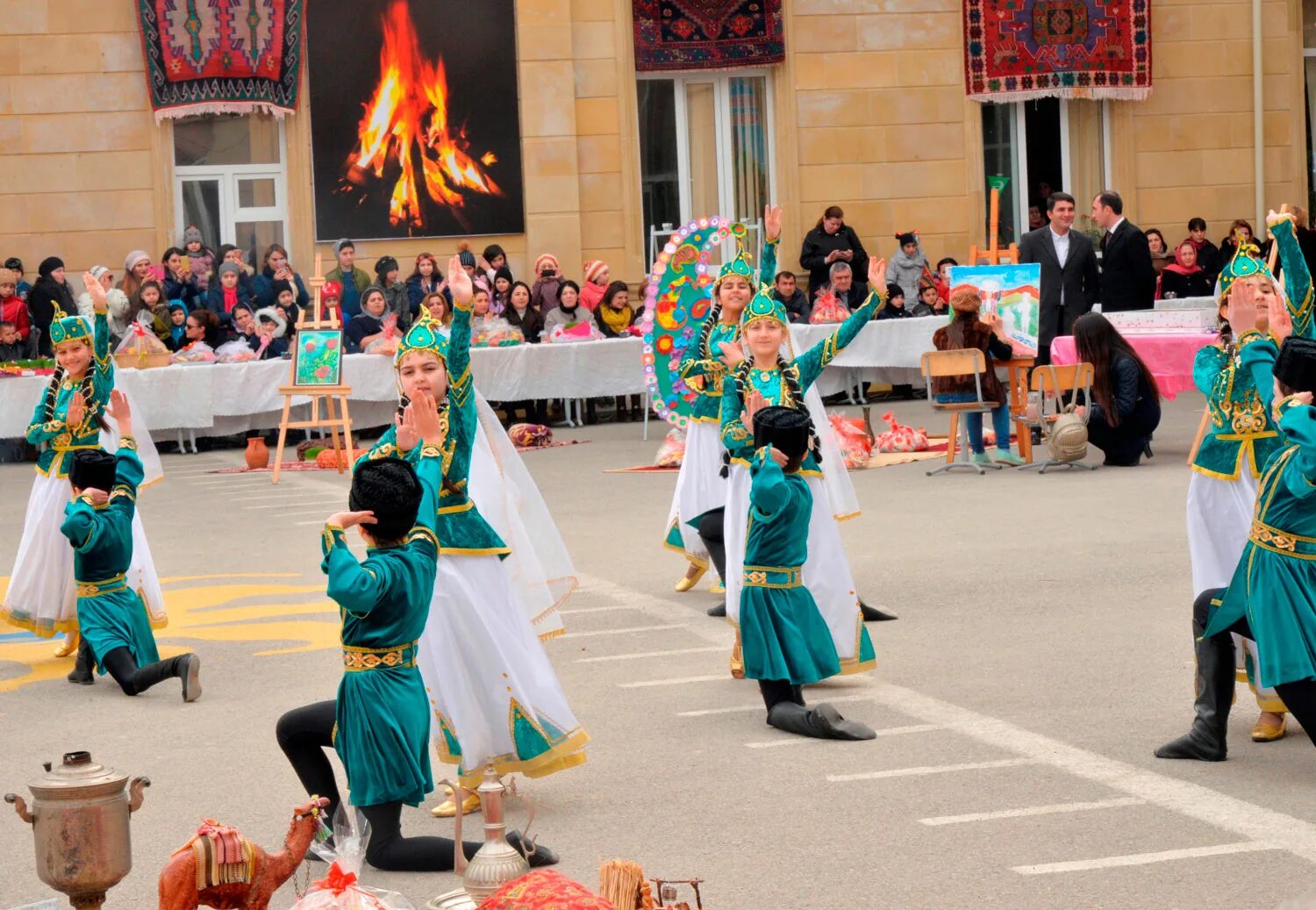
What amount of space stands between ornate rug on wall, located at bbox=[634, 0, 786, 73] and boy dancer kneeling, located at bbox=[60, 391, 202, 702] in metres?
16.7

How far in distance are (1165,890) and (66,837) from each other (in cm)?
266

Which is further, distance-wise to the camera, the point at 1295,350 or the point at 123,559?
the point at 123,559

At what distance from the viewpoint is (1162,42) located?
992 inches

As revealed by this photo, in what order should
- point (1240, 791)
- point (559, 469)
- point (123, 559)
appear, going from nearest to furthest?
1. point (1240, 791)
2. point (123, 559)
3. point (559, 469)

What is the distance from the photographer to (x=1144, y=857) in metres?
5.13

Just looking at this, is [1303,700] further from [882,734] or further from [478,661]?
[478,661]

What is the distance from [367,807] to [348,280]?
16521 millimetres

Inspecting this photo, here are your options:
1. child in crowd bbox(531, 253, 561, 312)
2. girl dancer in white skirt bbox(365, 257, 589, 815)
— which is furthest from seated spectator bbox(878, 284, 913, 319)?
girl dancer in white skirt bbox(365, 257, 589, 815)

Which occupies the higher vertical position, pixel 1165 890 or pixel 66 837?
pixel 66 837

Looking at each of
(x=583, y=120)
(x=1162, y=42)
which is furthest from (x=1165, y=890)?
(x=1162, y=42)

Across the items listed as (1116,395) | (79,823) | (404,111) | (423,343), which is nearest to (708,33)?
(404,111)

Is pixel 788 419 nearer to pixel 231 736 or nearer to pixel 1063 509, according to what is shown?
pixel 231 736

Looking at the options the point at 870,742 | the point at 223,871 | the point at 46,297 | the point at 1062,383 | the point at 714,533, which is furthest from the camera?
the point at 46,297

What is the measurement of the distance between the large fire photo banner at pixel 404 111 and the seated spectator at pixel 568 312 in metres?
2.94
